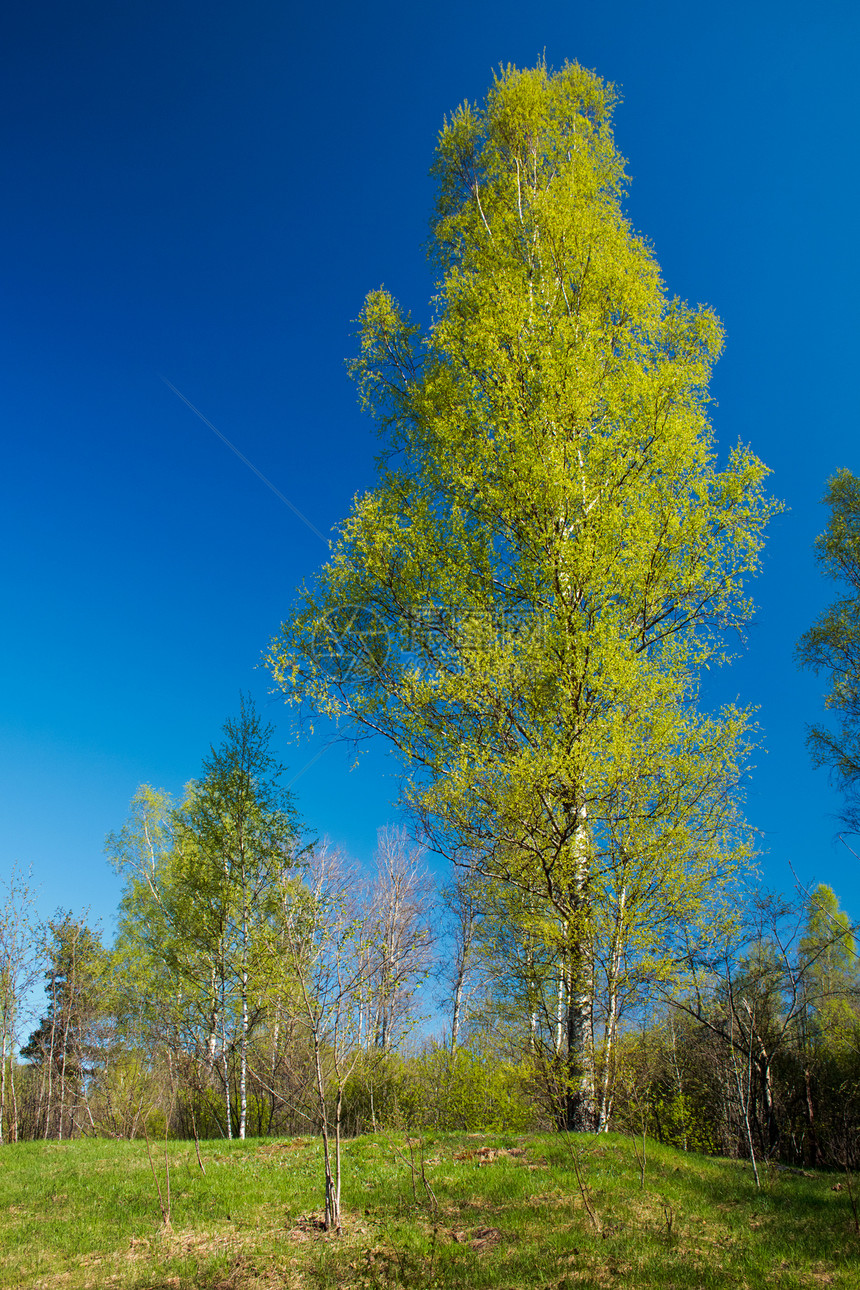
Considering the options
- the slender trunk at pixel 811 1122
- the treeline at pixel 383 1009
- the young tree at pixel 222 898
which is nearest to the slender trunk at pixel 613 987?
the treeline at pixel 383 1009

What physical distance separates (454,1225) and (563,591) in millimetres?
4900

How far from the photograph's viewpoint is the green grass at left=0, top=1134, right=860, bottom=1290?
3641mm

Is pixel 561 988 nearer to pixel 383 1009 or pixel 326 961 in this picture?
pixel 326 961

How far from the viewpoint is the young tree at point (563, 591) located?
211 inches

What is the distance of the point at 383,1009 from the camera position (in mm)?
10969

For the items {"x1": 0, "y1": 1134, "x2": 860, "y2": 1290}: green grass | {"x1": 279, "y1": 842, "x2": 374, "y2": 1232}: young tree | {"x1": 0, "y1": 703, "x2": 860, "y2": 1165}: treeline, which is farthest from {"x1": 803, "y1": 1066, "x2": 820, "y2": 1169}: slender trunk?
{"x1": 279, "y1": 842, "x2": 374, "y2": 1232}: young tree

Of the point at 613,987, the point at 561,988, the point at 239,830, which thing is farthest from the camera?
the point at 239,830

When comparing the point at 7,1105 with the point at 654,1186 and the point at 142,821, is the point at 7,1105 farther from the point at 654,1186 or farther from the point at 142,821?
the point at 654,1186

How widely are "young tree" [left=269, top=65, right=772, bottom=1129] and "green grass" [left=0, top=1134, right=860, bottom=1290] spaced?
3.17 feet

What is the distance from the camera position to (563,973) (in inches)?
209

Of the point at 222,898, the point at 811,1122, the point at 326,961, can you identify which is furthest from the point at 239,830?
the point at 811,1122

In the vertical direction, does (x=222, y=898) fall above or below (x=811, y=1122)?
above

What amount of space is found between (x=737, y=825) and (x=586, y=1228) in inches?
125

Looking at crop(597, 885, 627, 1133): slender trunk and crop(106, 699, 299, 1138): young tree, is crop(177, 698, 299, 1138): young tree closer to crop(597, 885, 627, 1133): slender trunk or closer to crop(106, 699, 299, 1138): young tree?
crop(106, 699, 299, 1138): young tree
